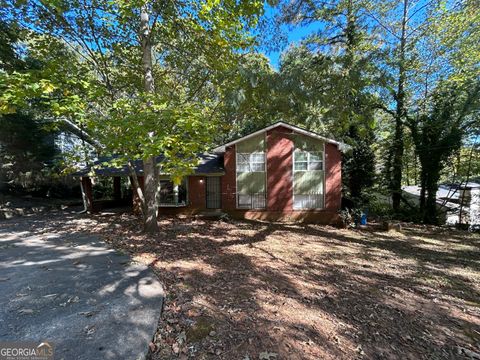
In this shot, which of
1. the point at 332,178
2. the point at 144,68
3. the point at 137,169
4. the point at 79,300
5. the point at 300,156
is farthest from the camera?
the point at 300,156

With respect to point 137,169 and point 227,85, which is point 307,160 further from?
point 137,169

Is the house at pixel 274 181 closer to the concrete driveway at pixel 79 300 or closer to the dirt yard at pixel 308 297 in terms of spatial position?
the dirt yard at pixel 308 297

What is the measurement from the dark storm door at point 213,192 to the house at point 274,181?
0.13 m

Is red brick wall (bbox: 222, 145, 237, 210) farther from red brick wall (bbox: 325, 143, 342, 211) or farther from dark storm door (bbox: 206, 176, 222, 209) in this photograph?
red brick wall (bbox: 325, 143, 342, 211)

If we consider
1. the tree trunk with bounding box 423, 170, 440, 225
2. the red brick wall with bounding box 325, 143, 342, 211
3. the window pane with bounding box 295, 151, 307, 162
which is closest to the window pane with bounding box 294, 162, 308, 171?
the window pane with bounding box 295, 151, 307, 162

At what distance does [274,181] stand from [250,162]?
64.0 inches

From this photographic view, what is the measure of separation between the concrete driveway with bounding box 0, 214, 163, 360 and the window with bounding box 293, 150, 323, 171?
9529mm

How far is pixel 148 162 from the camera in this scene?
8.09 meters

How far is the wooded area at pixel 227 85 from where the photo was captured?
622 centimetres

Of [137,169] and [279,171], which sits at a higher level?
[137,169]

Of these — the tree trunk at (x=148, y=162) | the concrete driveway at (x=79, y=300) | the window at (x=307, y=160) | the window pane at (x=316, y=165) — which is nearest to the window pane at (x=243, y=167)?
the window at (x=307, y=160)

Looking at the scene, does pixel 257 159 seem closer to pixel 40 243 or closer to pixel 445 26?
pixel 40 243

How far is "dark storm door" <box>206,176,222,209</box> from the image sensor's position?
42.8 feet

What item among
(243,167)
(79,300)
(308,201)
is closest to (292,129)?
(243,167)
